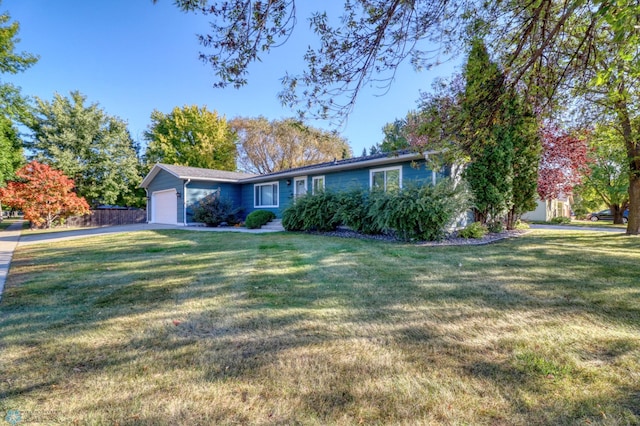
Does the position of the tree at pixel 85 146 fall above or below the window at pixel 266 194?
above

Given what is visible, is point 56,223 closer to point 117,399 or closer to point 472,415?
point 117,399

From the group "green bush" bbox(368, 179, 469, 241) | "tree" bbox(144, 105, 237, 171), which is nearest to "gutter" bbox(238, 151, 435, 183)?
"green bush" bbox(368, 179, 469, 241)

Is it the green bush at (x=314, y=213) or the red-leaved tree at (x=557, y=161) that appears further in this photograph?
the red-leaved tree at (x=557, y=161)

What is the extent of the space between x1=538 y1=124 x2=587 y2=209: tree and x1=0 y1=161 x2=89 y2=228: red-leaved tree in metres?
23.7

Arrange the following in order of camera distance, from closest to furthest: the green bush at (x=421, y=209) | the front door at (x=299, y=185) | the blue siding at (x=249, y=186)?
the green bush at (x=421, y=209)
the blue siding at (x=249, y=186)
the front door at (x=299, y=185)

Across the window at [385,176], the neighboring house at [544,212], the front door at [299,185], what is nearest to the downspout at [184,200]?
the front door at [299,185]

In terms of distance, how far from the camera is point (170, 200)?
1728cm

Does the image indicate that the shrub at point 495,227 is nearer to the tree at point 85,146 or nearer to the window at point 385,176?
the window at point 385,176

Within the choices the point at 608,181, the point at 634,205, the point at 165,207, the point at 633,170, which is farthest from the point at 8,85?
the point at 608,181

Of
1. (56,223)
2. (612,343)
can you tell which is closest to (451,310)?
(612,343)

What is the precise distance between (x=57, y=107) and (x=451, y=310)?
85.8 feet

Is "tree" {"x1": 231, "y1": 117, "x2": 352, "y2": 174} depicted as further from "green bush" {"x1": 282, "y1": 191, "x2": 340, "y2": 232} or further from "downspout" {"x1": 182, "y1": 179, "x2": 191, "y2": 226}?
"green bush" {"x1": 282, "y1": 191, "x2": 340, "y2": 232}

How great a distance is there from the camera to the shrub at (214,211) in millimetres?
14898

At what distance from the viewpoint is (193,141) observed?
1109 inches
